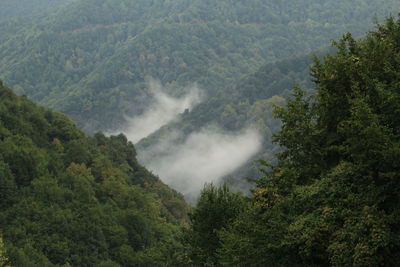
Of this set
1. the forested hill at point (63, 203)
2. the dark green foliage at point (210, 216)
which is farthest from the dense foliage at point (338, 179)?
the forested hill at point (63, 203)

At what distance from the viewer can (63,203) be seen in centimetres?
7356

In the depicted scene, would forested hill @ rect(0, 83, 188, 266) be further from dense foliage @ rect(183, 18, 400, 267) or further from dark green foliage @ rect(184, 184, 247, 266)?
dense foliage @ rect(183, 18, 400, 267)

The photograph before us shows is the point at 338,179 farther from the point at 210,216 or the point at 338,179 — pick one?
the point at 210,216

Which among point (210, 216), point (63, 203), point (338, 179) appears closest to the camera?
point (338, 179)

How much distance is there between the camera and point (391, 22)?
2456 centimetres

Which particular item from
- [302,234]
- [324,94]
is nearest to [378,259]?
[302,234]

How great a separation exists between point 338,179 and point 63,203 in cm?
5901

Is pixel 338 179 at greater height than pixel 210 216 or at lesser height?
lesser

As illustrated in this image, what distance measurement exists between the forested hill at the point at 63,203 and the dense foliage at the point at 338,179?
47.1ft

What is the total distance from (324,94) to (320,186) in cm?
473

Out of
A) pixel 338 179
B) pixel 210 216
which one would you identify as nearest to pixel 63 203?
pixel 210 216

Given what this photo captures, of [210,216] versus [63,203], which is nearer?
[210,216]

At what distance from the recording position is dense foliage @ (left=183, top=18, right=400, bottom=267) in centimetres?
1761

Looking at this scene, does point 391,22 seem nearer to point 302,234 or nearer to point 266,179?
point 266,179
